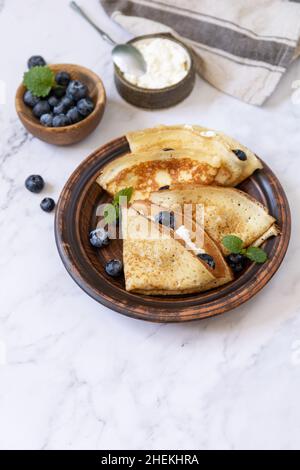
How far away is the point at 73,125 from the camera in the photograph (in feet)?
7.17

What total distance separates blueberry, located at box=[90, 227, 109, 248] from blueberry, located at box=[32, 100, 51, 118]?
0.56 m

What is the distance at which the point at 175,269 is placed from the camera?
1.85 m

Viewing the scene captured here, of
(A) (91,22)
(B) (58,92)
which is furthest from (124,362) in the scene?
(A) (91,22)

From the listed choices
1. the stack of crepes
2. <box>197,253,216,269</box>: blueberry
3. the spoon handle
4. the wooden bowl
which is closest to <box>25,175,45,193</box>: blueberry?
the wooden bowl

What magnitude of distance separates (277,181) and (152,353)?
734 millimetres

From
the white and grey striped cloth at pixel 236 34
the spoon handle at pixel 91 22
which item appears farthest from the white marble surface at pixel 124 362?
the spoon handle at pixel 91 22

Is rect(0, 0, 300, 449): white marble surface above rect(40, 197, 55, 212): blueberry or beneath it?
beneath

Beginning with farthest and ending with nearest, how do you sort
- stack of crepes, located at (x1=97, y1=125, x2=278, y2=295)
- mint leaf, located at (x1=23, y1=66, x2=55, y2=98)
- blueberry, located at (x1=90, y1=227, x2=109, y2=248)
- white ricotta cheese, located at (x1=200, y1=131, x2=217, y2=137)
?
1. mint leaf, located at (x1=23, y1=66, x2=55, y2=98)
2. white ricotta cheese, located at (x1=200, y1=131, x2=217, y2=137)
3. blueberry, located at (x1=90, y1=227, x2=109, y2=248)
4. stack of crepes, located at (x1=97, y1=125, x2=278, y2=295)

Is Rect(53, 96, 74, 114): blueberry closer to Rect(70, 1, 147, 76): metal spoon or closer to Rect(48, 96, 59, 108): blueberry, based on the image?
Rect(48, 96, 59, 108): blueberry

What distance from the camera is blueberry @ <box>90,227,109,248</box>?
6.46 ft

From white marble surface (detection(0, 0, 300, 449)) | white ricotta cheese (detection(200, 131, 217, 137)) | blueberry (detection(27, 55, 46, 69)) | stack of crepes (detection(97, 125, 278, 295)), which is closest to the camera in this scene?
white marble surface (detection(0, 0, 300, 449))

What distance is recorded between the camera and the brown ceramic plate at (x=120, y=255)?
177 centimetres
